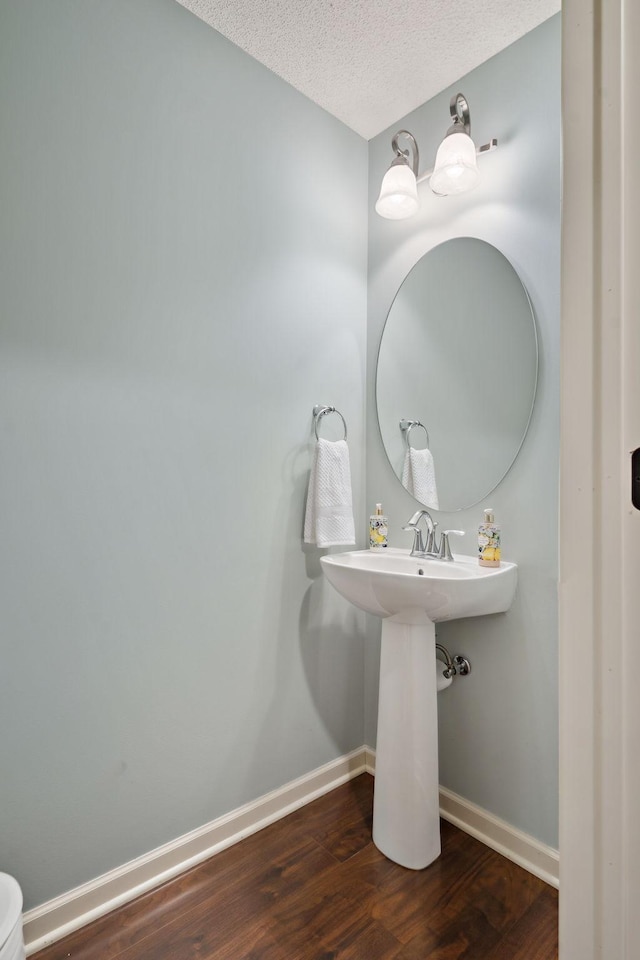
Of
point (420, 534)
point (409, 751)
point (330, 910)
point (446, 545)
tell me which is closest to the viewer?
point (330, 910)

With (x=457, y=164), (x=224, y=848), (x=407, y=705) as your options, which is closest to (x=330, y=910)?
(x=224, y=848)

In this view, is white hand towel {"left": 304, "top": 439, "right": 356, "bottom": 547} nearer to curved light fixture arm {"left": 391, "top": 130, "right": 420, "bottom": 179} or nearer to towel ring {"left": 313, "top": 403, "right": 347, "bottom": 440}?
towel ring {"left": 313, "top": 403, "right": 347, "bottom": 440}

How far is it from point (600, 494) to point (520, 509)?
110cm

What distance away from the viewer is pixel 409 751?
5.07 feet

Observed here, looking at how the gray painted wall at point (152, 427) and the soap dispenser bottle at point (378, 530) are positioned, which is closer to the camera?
the gray painted wall at point (152, 427)

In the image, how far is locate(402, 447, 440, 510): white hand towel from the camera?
1836mm

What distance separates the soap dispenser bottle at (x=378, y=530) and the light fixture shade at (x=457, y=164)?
114 centimetres

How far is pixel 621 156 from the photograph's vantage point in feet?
1.73

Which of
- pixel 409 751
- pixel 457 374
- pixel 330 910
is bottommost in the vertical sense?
pixel 330 910

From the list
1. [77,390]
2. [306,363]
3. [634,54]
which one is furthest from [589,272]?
[306,363]

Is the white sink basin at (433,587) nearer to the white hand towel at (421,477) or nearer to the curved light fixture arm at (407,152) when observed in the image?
the white hand towel at (421,477)

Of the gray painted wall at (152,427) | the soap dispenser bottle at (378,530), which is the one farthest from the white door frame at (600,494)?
the soap dispenser bottle at (378,530)

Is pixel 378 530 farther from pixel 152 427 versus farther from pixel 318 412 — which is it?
pixel 152 427

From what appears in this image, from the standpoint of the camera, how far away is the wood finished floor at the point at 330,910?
1246 millimetres
